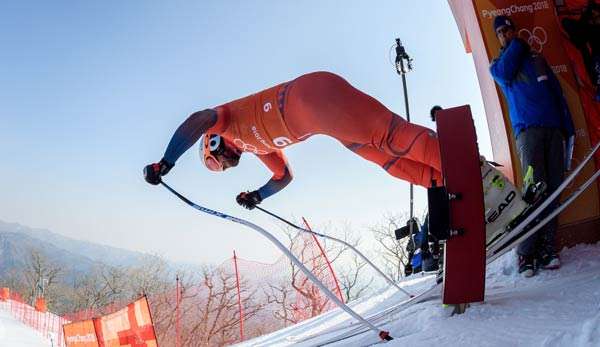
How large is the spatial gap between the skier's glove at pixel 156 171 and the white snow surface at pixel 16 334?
1590 centimetres

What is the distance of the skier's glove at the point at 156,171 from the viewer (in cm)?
248

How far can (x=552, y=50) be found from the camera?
2818 mm

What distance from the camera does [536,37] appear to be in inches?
112

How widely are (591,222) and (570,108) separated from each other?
79 cm

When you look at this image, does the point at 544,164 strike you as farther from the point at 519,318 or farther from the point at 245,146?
the point at 245,146

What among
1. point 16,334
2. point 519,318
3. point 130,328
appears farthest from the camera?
point 16,334

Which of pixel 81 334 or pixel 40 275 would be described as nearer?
pixel 81 334

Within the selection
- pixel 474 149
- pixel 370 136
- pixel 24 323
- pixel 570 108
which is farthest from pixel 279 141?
pixel 24 323

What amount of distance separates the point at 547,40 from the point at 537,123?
0.91m

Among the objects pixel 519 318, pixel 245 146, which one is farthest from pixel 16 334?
pixel 519 318

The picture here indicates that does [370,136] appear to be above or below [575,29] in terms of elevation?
below

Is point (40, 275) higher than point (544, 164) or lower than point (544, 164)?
lower

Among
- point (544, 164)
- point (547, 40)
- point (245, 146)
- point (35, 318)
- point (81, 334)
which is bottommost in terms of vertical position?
point (35, 318)

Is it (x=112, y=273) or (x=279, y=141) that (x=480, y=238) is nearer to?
(x=279, y=141)
